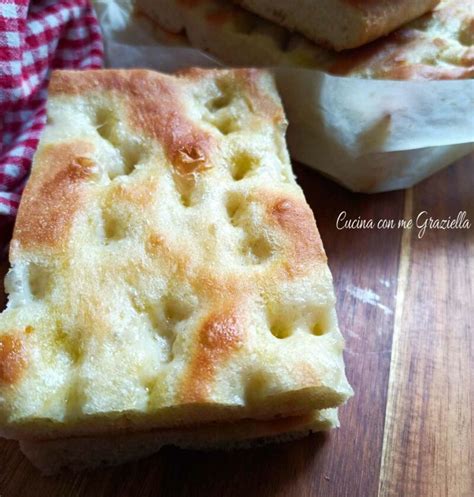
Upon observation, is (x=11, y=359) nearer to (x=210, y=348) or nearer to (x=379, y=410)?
(x=210, y=348)

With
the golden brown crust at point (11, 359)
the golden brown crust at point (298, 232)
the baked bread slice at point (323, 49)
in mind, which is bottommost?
the golden brown crust at point (11, 359)

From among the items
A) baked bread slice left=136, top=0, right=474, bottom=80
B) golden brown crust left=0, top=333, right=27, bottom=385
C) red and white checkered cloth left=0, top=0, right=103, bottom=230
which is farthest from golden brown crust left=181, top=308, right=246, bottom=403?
baked bread slice left=136, top=0, right=474, bottom=80

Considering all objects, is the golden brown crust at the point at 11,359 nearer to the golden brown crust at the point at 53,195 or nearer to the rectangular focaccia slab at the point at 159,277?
the rectangular focaccia slab at the point at 159,277

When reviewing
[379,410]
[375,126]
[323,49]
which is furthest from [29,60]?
[379,410]

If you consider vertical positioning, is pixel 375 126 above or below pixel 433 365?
above

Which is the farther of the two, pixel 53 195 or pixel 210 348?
pixel 53 195

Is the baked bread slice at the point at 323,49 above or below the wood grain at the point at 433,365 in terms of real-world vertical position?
above

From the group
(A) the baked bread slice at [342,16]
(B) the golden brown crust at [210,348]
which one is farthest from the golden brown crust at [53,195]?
(A) the baked bread slice at [342,16]
